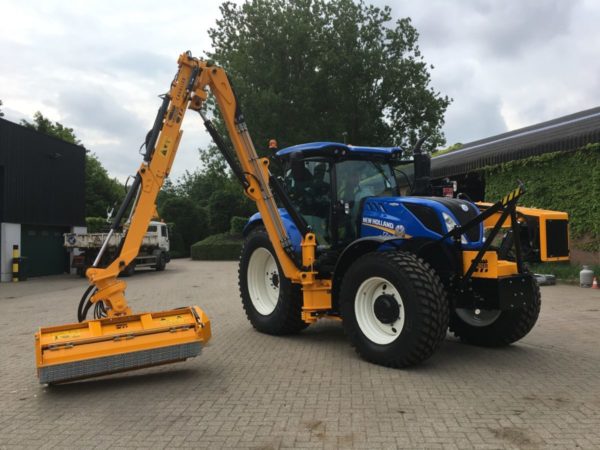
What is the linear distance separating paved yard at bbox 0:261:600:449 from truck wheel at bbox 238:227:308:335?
269 millimetres

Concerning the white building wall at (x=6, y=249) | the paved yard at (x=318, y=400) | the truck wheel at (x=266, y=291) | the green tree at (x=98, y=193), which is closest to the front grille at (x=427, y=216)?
the paved yard at (x=318, y=400)

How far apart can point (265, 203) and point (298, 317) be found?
5.48ft

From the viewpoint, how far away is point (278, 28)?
2953 centimetres

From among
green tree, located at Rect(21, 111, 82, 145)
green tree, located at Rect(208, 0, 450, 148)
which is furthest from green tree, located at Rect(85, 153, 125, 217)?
green tree, located at Rect(208, 0, 450, 148)

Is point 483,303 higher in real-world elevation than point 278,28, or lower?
lower

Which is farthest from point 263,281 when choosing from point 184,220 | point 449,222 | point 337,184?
point 184,220

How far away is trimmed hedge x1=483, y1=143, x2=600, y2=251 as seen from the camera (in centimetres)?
1288

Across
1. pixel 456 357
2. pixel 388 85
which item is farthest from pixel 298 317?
pixel 388 85

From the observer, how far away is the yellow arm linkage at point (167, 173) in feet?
18.0

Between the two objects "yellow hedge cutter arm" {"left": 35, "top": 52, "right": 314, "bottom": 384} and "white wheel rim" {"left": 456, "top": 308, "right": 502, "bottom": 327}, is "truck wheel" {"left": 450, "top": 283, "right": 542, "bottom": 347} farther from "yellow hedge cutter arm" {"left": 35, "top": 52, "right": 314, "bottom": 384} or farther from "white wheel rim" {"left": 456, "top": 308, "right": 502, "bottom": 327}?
"yellow hedge cutter arm" {"left": 35, "top": 52, "right": 314, "bottom": 384}

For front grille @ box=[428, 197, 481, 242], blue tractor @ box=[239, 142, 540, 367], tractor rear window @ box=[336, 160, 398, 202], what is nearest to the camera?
blue tractor @ box=[239, 142, 540, 367]

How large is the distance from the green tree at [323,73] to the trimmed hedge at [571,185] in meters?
15.1

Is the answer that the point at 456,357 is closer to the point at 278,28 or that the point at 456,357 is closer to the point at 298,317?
the point at 298,317

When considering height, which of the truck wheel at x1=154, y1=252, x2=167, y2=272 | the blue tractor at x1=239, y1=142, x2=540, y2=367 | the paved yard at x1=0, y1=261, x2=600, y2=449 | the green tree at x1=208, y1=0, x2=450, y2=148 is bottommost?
the paved yard at x1=0, y1=261, x2=600, y2=449
